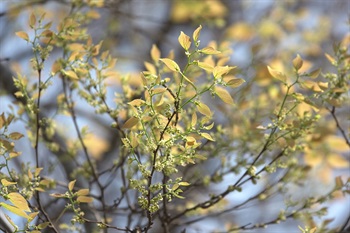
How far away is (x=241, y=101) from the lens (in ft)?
8.06

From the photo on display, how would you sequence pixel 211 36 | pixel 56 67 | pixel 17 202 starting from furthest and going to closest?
pixel 211 36
pixel 56 67
pixel 17 202

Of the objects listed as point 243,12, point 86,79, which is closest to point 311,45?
point 243,12

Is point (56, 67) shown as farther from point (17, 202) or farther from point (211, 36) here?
point (211, 36)

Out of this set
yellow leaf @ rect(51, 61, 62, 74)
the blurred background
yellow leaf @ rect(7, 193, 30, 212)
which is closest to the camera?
yellow leaf @ rect(7, 193, 30, 212)

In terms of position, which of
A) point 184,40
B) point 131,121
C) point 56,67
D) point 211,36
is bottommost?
point 131,121

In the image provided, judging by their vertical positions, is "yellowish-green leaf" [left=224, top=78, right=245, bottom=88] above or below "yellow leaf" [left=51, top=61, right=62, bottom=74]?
below

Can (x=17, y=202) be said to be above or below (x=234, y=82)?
below

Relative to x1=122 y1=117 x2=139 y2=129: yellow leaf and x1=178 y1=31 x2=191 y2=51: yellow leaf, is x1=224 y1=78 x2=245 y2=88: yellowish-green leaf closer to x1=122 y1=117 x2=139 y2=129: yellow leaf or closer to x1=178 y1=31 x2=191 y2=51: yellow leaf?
x1=178 y1=31 x2=191 y2=51: yellow leaf

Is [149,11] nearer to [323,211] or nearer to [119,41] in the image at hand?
[119,41]

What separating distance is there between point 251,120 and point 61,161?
3.22ft

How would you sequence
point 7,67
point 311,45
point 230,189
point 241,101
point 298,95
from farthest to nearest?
point 311,45
point 7,67
point 241,101
point 230,189
point 298,95

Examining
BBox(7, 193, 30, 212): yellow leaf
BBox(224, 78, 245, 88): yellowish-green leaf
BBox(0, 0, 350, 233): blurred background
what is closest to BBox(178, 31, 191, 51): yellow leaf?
BBox(224, 78, 245, 88): yellowish-green leaf

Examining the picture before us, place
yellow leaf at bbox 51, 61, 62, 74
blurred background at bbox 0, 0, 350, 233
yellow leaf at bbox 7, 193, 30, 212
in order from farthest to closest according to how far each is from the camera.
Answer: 1. blurred background at bbox 0, 0, 350, 233
2. yellow leaf at bbox 51, 61, 62, 74
3. yellow leaf at bbox 7, 193, 30, 212

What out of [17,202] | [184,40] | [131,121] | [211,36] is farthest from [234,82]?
[211,36]
